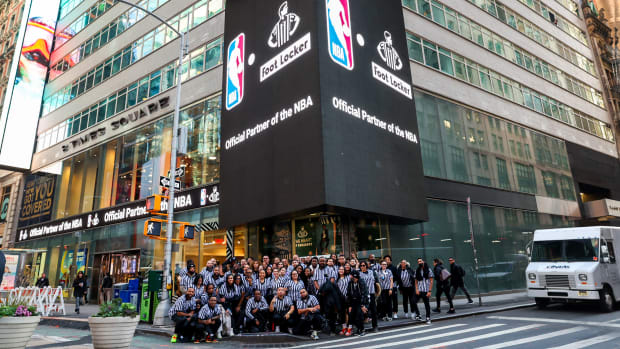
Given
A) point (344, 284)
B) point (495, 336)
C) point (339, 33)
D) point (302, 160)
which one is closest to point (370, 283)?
point (344, 284)

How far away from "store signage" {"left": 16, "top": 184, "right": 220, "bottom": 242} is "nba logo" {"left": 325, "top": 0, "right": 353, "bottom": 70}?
9.24m

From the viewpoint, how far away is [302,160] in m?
14.9

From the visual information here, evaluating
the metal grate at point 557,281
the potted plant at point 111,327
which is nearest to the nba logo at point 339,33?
the metal grate at point 557,281

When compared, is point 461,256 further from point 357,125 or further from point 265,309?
point 265,309

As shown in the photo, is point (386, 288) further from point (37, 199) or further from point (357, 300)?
point (37, 199)

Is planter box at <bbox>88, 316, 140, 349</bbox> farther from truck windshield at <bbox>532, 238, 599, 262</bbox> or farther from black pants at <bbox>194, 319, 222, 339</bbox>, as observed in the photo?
truck windshield at <bbox>532, 238, 599, 262</bbox>

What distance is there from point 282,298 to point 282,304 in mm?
165

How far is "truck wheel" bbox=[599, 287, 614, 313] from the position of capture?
41.3 ft

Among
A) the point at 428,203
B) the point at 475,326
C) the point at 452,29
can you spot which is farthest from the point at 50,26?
the point at 475,326

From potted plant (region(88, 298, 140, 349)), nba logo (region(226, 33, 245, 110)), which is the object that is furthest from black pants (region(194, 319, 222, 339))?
nba logo (region(226, 33, 245, 110))

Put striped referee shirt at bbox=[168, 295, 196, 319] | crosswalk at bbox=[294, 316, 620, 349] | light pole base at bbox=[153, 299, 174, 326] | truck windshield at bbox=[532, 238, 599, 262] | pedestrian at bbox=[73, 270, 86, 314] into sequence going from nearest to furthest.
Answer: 1. crosswalk at bbox=[294, 316, 620, 349]
2. striped referee shirt at bbox=[168, 295, 196, 319]
3. light pole base at bbox=[153, 299, 174, 326]
4. truck windshield at bbox=[532, 238, 599, 262]
5. pedestrian at bbox=[73, 270, 86, 314]

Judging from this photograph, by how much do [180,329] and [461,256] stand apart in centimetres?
1503

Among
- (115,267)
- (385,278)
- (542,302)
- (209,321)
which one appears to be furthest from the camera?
(115,267)

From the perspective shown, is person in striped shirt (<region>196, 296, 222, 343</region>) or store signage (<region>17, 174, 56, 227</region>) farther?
store signage (<region>17, 174, 56, 227</region>)
